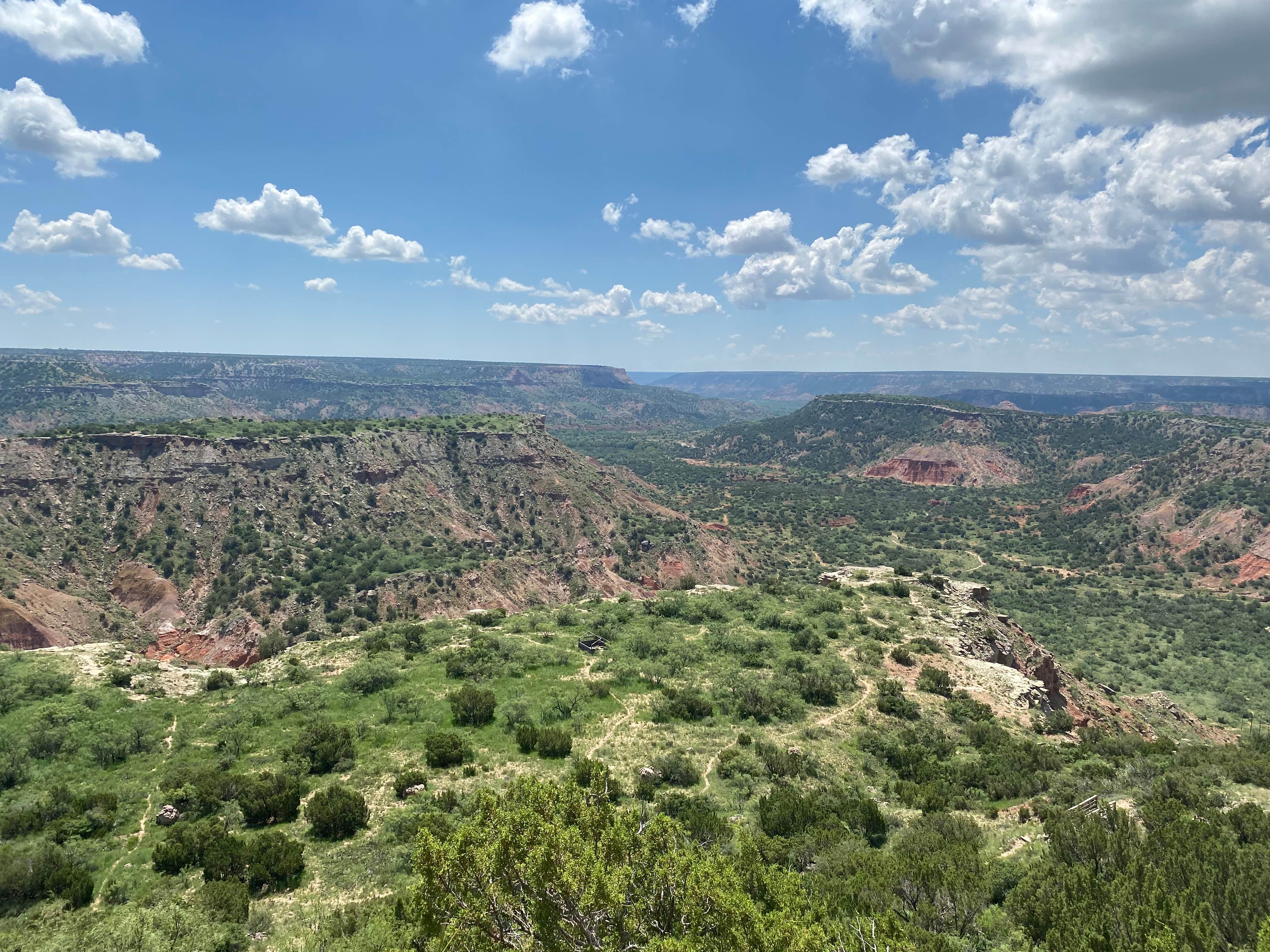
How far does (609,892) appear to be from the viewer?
12.3 meters

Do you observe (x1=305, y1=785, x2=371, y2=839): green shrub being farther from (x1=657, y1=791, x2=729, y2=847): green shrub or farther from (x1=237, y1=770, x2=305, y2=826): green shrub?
(x1=657, y1=791, x2=729, y2=847): green shrub

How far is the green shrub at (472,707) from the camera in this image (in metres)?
31.8

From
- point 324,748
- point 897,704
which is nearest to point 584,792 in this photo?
point 324,748

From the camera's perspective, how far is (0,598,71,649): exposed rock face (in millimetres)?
56312

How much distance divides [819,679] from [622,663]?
13.7 m

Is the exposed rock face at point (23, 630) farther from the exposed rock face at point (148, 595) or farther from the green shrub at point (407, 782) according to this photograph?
the green shrub at point (407, 782)

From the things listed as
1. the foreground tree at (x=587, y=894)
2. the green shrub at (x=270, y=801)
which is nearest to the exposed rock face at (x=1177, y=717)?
the foreground tree at (x=587, y=894)

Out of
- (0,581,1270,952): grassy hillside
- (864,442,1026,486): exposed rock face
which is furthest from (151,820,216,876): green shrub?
(864,442,1026,486): exposed rock face

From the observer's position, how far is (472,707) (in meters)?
32.0

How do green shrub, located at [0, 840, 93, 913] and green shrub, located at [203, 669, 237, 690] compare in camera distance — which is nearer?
green shrub, located at [0, 840, 93, 913]

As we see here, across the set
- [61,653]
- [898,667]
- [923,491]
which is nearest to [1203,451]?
[923,491]

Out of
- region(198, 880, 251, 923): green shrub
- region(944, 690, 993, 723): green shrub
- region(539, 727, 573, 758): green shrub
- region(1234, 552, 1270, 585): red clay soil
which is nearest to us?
region(198, 880, 251, 923): green shrub

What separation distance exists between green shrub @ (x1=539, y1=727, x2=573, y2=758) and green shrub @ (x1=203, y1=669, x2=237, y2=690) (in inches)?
889

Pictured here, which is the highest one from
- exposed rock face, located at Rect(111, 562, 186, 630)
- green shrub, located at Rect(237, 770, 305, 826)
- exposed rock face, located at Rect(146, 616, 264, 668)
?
green shrub, located at Rect(237, 770, 305, 826)
